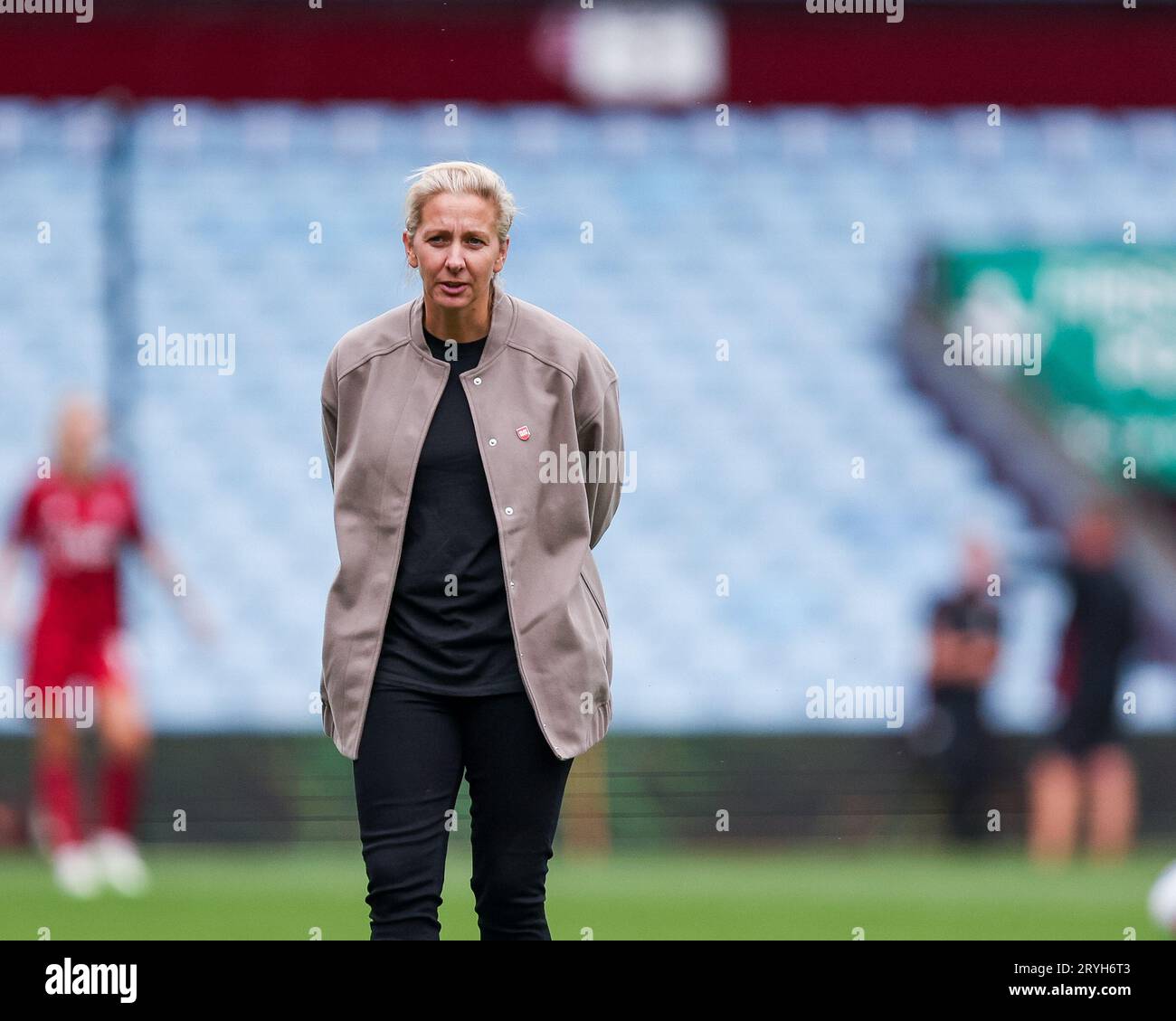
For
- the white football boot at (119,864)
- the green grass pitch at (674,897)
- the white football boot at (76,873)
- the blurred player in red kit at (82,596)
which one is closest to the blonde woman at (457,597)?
the green grass pitch at (674,897)

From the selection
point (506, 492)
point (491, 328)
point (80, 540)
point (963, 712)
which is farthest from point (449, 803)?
point (963, 712)

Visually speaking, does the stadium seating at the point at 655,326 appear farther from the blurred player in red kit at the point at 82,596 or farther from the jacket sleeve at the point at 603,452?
the jacket sleeve at the point at 603,452

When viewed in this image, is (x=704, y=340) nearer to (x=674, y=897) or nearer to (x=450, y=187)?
(x=674, y=897)

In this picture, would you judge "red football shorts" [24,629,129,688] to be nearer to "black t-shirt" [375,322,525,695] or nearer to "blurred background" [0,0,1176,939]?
"blurred background" [0,0,1176,939]

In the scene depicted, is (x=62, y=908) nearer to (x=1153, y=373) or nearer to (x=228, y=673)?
(x=228, y=673)

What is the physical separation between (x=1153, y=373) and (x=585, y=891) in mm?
4420

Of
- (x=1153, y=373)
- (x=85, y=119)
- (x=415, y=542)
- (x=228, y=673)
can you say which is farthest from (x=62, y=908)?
(x=1153, y=373)

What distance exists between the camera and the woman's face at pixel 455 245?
3.12 metres

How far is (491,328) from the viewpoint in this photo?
3.24 meters

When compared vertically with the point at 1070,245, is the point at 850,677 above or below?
below

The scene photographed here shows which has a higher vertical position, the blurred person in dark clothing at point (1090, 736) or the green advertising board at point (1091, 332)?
the green advertising board at point (1091, 332)

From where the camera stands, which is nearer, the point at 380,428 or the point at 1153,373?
the point at 380,428

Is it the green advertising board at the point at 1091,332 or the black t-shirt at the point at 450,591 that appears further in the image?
the green advertising board at the point at 1091,332

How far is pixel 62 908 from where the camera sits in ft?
21.2
